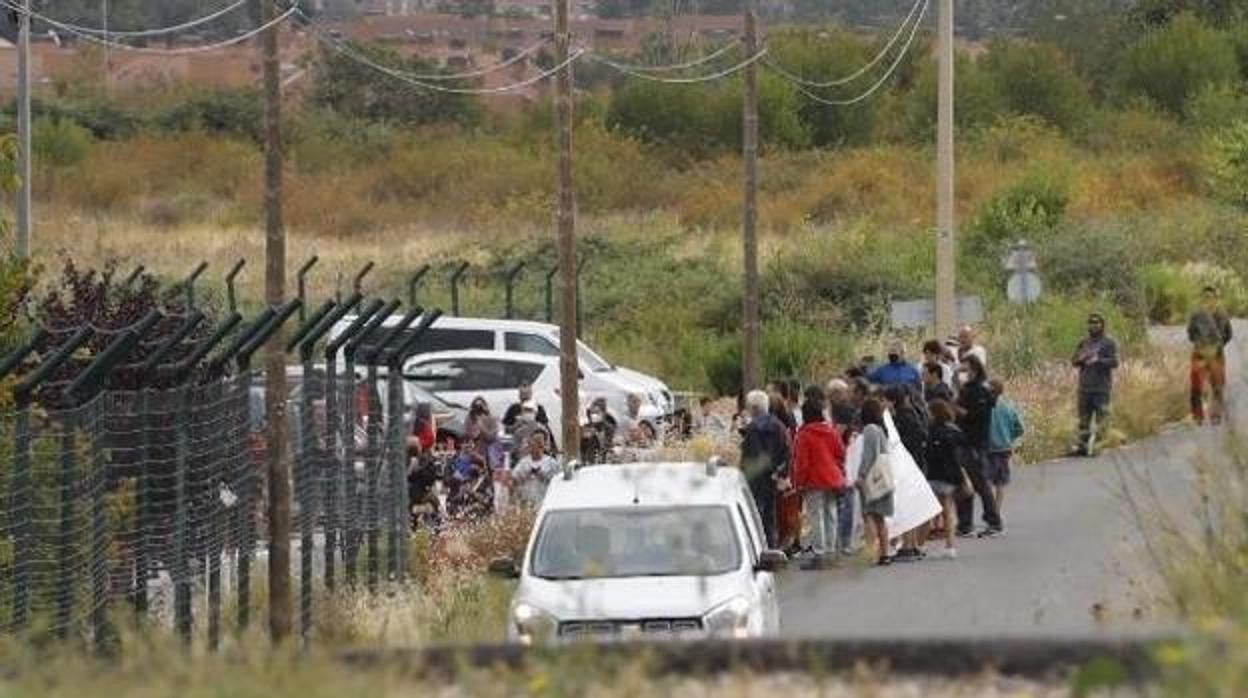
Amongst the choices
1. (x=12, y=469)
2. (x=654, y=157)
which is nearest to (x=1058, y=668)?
(x=12, y=469)

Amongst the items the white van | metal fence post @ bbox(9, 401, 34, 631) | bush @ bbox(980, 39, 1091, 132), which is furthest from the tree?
metal fence post @ bbox(9, 401, 34, 631)

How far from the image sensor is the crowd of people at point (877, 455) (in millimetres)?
25609

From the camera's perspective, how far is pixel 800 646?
356 inches

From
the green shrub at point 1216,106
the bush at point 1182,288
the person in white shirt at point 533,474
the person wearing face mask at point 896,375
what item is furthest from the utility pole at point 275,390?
the green shrub at point 1216,106

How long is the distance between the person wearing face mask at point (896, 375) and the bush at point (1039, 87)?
64.2m

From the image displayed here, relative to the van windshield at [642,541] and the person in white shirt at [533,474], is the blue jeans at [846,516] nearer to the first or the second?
the person in white shirt at [533,474]

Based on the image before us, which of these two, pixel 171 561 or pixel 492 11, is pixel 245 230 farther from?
pixel 492 11

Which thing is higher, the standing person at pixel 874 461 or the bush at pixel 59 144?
the bush at pixel 59 144

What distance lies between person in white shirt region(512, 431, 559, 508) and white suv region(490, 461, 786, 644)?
22.5 feet

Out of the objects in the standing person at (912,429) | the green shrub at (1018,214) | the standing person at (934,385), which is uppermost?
the green shrub at (1018,214)

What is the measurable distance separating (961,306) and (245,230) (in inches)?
1363

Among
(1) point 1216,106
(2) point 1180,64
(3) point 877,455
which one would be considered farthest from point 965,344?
(2) point 1180,64

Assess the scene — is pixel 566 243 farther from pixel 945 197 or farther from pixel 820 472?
pixel 945 197

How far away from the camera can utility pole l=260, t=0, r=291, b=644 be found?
66.2 feet
